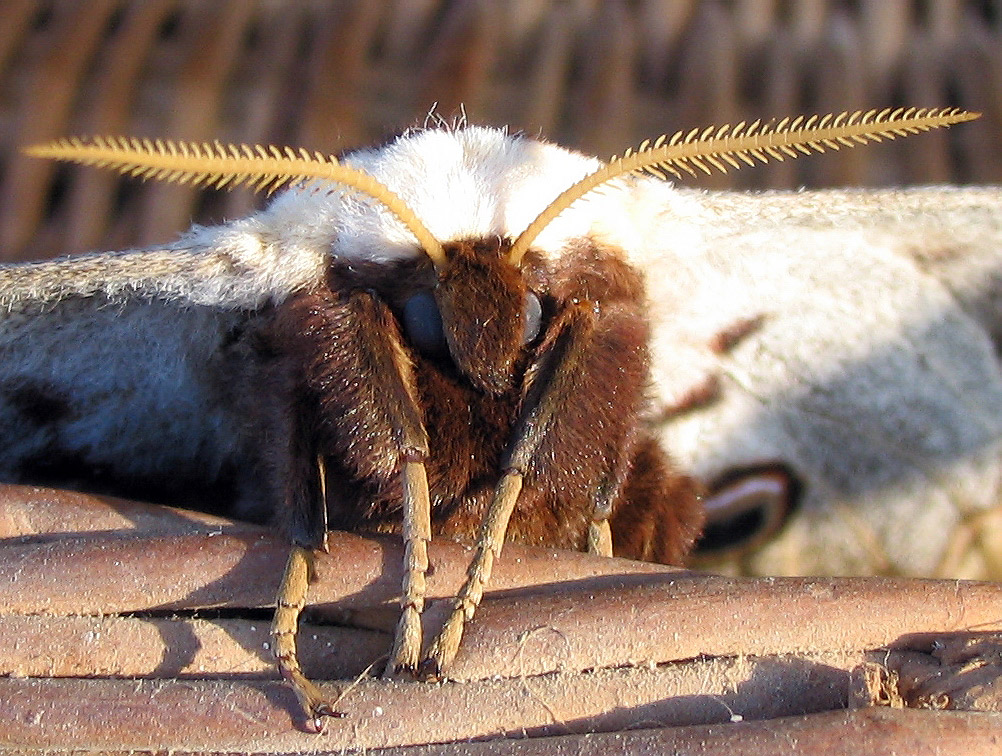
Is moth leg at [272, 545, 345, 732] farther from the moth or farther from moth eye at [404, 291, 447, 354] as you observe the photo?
moth eye at [404, 291, 447, 354]

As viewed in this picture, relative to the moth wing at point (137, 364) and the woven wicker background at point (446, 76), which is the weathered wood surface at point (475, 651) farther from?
the woven wicker background at point (446, 76)

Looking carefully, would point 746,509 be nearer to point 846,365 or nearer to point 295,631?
point 846,365

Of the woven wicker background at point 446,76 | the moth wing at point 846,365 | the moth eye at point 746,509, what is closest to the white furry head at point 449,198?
the moth wing at point 846,365

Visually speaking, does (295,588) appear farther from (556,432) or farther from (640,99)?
(640,99)

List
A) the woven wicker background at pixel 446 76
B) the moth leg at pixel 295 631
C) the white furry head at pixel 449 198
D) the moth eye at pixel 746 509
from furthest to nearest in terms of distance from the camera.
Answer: the woven wicker background at pixel 446 76 → the moth eye at pixel 746 509 → the white furry head at pixel 449 198 → the moth leg at pixel 295 631

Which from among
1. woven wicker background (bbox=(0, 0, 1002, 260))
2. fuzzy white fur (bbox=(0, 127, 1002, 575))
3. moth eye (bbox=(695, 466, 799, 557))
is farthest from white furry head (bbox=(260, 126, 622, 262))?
woven wicker background (bbox=(0, 0, 1002, 260))

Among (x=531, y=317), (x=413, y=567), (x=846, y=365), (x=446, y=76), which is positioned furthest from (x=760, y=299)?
(x=446, y=76)
